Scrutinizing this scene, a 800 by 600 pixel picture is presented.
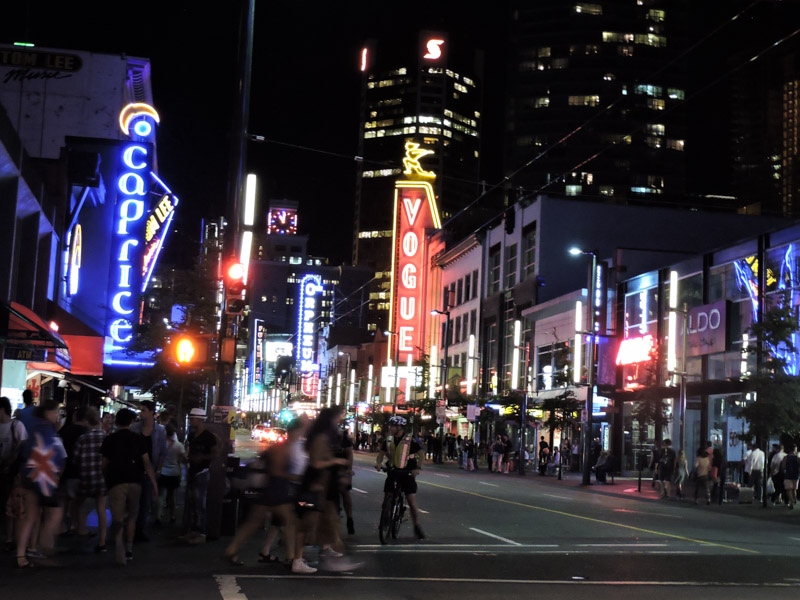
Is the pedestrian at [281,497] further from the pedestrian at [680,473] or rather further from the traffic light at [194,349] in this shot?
the pedestrian at [680,473]

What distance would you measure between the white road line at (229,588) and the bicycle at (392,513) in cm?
441

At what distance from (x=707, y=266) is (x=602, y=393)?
8.70 m

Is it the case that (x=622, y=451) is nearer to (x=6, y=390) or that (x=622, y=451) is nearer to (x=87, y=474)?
(x=6, y=390)

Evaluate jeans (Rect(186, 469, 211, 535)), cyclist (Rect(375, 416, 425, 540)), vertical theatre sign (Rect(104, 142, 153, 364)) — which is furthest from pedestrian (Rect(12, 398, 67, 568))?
vertical theatre sign (Rect(104, 142, 153, 364))

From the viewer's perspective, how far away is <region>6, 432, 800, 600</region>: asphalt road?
10906 millimetres

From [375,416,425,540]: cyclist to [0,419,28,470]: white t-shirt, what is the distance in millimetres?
5352

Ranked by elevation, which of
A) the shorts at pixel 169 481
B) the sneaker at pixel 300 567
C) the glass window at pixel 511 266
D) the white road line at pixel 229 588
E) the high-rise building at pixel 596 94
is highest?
the high-rise building at pixel 596 94

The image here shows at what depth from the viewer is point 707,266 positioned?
139 ft

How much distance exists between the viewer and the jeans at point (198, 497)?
1552cm

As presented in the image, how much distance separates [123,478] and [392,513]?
484cm

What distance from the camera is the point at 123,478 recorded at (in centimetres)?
1259

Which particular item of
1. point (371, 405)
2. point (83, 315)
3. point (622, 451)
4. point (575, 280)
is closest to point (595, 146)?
point (371, 405)

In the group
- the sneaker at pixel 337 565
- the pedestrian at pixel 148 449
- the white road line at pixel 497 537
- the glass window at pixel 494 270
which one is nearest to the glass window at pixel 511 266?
the glass window at pixel 494 270

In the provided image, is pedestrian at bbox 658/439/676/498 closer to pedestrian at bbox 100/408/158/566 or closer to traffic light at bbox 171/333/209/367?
traffic light at bbox 171/333/209/367
